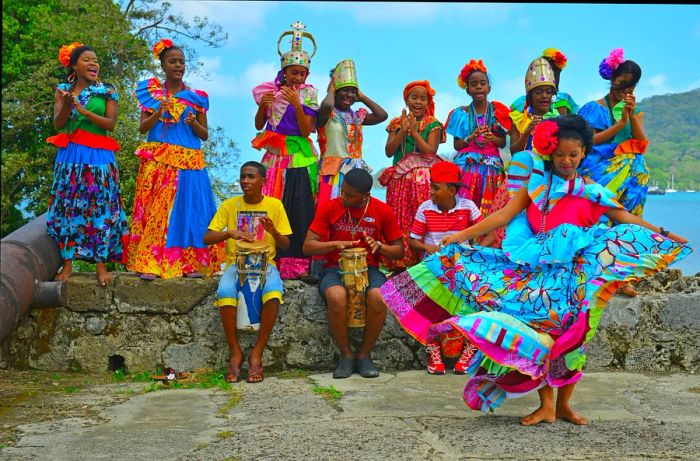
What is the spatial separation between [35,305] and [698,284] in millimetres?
5153

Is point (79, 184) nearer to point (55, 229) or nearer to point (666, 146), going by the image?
point (55, 229)

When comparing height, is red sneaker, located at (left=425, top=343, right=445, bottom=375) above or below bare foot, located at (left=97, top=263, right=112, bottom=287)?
below

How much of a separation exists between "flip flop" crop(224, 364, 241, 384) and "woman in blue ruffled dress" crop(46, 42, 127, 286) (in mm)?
1221

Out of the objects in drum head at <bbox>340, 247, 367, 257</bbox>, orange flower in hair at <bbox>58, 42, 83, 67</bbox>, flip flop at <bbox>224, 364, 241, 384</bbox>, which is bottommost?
flip flop at <bbox>224, 364, 241, 384</bbox>

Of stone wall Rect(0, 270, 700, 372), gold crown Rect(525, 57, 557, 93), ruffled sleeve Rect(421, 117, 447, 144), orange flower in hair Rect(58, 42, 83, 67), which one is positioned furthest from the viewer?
ruffled sleeve Rect(421, 117, 447, 144)

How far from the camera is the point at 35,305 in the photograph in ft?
19.9

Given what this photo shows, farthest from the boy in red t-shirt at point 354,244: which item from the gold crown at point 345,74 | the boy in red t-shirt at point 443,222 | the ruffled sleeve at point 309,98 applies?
the gold crown at point 345,74

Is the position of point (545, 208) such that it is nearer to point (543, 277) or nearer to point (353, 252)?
point (543, 277)

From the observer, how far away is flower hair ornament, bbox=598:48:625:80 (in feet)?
20.5

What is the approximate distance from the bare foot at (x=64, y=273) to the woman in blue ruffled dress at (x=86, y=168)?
0.04 feet

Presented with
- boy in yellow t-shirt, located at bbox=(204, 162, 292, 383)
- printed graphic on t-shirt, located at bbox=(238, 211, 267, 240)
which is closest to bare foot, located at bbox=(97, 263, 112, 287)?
boy in yellow t-shirt, located at bbox=(204, 162, 292, 383)

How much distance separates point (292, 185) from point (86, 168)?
1.57 metres

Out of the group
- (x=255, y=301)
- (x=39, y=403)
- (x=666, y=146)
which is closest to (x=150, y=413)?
(x=39, y=403)

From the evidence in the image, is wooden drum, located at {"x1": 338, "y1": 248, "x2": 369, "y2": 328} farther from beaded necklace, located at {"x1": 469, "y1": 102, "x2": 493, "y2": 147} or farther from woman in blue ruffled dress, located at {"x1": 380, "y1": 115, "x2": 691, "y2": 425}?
beaded necklace, located at {"x1": 469, "y1": 102, "x2": 493, "y2": 147}
